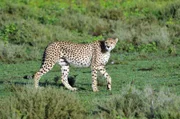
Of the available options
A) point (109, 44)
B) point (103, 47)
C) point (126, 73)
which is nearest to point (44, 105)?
point (109, 44)

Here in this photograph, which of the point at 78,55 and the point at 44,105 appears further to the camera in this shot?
the point at 78,55

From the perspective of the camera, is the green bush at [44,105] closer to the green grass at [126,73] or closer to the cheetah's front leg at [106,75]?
the green grass at [126,73]

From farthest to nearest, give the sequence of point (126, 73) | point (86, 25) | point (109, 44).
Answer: point (86, 25) < point (126, 73) < point (109, 44)

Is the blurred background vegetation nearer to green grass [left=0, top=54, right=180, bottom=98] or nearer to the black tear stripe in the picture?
green grass [left=0, top=54, right=180, bottom=98]

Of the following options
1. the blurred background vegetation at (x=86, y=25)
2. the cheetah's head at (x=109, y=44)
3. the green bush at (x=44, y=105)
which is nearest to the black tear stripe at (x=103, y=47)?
the cheetah's head at (x=109, y=44)

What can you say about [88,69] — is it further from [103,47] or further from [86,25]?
[86,25]

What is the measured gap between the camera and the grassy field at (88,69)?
12297 millimetres

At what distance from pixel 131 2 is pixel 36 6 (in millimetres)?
5639

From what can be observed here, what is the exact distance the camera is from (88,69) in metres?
22.5

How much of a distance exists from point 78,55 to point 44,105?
5810 mm

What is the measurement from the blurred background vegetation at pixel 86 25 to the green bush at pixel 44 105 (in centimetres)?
1172

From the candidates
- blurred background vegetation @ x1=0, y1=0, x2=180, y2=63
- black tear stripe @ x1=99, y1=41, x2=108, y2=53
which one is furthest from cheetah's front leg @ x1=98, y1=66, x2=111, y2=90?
blurred background vegetation @ x1=0, y1=0, x2=180, y2=63

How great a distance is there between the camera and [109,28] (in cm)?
3094

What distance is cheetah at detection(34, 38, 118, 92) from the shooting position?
17734 mm
